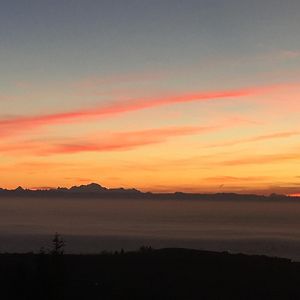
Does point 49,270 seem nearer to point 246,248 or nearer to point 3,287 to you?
Result: point 3,287

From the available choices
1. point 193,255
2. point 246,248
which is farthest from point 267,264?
point 246,248

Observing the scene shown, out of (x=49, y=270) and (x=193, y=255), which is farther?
(x=193, y=255)

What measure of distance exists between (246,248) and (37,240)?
2870cm

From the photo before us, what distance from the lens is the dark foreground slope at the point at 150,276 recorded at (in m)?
23.1

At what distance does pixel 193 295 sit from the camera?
26.9 metres

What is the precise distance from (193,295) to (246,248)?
147 ft

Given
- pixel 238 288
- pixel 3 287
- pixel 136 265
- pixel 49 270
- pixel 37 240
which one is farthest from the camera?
pixel 37 240

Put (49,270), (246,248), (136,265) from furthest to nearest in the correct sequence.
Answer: (246,248) → (136,265) → (49,270)

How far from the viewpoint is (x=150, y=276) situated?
98.0 ft

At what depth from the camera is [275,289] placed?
28391 mm

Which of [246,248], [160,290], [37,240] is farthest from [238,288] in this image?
[37,240]

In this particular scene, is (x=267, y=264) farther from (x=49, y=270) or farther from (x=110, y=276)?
(x=49, y=270)

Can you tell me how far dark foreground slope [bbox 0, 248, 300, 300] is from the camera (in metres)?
23.1

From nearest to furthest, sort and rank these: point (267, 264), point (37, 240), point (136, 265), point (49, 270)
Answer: point (49, 270) < point (136, 265) < point (267, 264) < point (37, 240)
